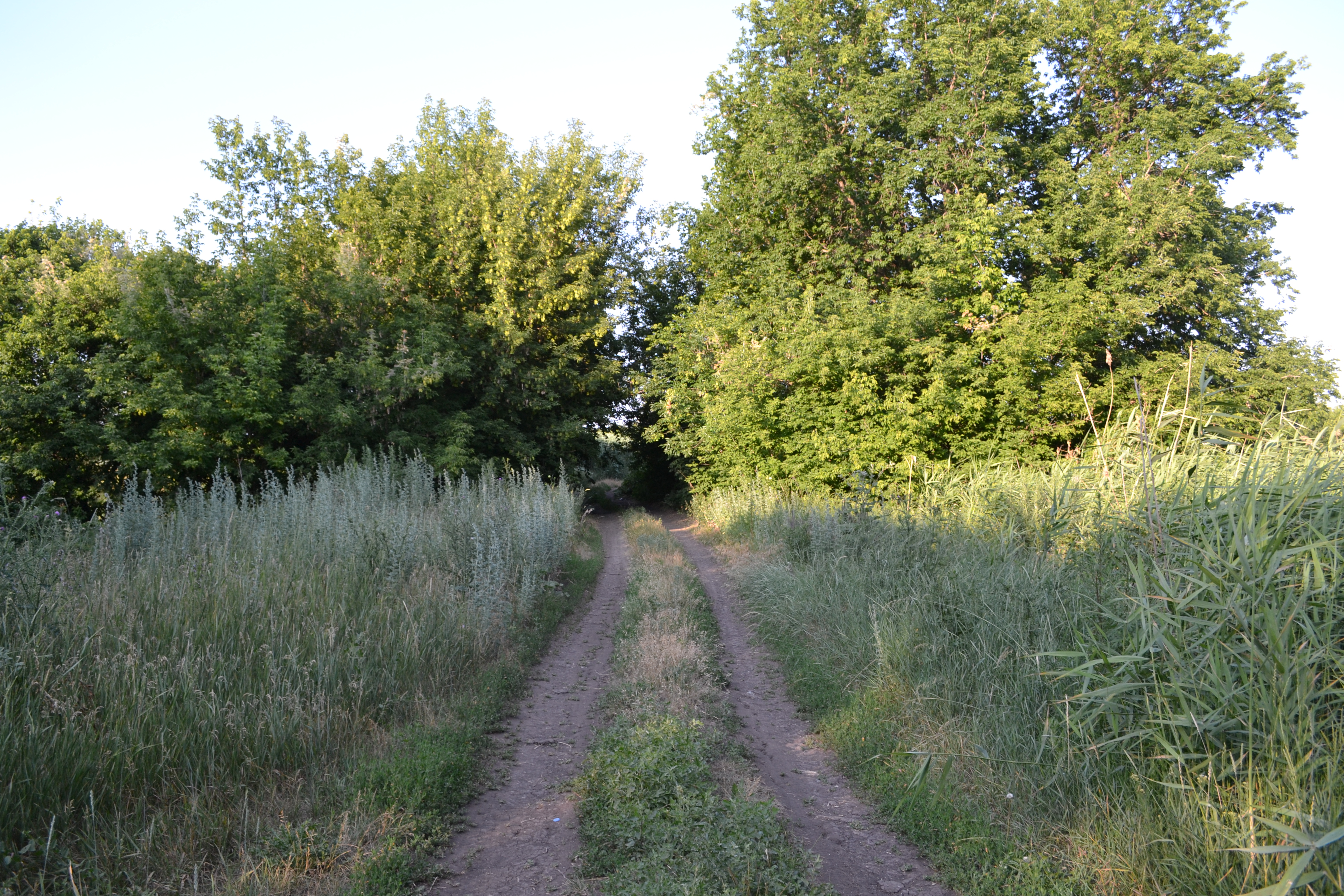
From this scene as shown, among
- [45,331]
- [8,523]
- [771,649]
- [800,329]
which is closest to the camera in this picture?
[8,523]

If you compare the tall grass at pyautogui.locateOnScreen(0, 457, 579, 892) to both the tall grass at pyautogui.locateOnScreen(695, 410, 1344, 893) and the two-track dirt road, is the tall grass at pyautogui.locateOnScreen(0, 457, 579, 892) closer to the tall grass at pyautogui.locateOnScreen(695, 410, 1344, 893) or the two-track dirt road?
the two-track dirt road

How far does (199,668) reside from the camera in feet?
14.5

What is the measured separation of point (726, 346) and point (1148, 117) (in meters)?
12.0

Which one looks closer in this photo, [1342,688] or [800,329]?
[1342,688]

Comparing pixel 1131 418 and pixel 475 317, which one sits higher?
pixel 475 317

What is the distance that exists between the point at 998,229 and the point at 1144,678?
15.5 metres

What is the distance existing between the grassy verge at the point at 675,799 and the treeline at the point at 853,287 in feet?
36.8

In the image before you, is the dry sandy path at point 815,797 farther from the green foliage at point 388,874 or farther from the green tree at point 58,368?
the green tree at point 58,368

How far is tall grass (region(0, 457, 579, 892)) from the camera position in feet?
11.5

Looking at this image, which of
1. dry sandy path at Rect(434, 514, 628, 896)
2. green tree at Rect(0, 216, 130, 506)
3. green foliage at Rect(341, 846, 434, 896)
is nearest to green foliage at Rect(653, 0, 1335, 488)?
dry sandy path at Rect(434, 514, 628, 896)

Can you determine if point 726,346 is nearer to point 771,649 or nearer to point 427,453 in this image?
point 427,453

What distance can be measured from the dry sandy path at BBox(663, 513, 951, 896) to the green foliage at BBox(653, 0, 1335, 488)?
921 centimetres

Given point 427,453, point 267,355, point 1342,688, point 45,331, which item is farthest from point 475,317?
point 1342,688

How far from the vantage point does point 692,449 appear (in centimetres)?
2462
